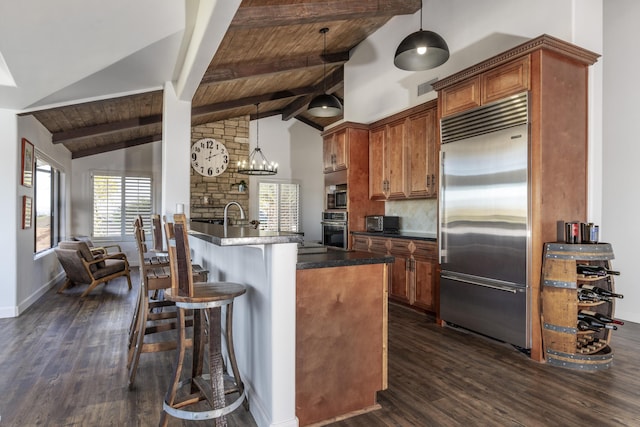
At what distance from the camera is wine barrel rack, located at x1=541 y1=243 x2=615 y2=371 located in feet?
9.34

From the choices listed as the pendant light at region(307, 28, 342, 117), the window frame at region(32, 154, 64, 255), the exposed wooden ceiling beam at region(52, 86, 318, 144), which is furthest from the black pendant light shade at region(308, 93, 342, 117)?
the window frame at region(32, 154, 64, 255)

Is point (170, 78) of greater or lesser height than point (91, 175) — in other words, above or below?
above

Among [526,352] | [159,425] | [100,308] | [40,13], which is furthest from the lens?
[100,308]

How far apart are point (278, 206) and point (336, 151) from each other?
3.64m

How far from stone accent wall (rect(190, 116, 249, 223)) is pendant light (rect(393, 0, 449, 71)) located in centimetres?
560

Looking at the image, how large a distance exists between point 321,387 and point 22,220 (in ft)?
14.5

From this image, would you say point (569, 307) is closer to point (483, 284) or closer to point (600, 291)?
point (600, 291)

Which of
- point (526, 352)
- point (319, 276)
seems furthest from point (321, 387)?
point (526, 352)

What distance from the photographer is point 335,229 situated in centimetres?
588

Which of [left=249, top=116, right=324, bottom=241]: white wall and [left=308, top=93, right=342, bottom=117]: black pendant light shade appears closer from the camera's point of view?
Answer: [left=308, top=93, right=342, bottom=117]: black pendant light shade

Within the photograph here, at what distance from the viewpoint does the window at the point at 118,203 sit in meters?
7.75

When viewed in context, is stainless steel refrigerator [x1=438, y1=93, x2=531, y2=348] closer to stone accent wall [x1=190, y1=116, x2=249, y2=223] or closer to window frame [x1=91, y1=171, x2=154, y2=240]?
stone accent wall [x1=190, y1=116, x2=249, y2=223]

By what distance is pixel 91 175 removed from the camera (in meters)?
7.69

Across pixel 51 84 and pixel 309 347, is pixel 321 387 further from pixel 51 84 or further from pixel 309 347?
pixel 51 84
